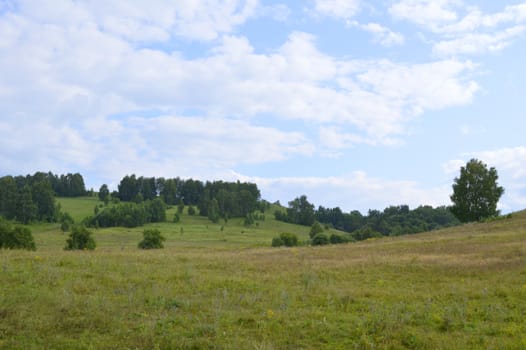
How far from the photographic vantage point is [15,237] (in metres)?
43.2

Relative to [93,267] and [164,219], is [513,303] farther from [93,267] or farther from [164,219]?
[164,219]

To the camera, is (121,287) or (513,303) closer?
(513,303)

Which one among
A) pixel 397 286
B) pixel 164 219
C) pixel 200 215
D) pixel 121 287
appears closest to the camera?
pixel 121 287

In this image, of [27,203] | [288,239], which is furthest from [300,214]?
[288,239]

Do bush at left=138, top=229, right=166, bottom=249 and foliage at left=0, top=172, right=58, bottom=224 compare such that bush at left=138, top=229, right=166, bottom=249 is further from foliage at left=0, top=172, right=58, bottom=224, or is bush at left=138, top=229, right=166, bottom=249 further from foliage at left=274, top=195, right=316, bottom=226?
foliage at left=274, top=195, right=316, bottom=226

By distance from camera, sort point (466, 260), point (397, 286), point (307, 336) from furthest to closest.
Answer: point (466, 260)
point (397, 286)
point (307, 336)

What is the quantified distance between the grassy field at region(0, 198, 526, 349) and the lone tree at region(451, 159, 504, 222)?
141 feet

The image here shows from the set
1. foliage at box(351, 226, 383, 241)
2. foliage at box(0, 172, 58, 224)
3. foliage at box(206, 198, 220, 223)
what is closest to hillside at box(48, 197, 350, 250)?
foliage at box(206, 198, 220, 223)

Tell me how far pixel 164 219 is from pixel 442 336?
15229 centimetres

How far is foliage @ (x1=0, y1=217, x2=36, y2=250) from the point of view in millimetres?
42791

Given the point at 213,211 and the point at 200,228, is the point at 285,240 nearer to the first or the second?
the point at 200,228

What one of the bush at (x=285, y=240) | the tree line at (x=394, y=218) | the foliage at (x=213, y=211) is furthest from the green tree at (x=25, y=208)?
the bush at (x=285, y=240)

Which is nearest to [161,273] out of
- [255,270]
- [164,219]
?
[255,270]

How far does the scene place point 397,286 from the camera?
59.5ft
